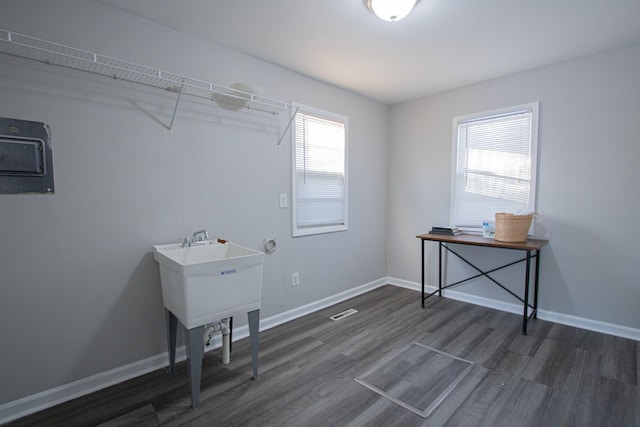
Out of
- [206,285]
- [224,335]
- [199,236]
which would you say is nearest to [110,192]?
[199,236]

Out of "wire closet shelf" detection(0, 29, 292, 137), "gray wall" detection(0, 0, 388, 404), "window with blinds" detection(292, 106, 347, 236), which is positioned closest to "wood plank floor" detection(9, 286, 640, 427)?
"gray wall" detection(0, 0, 388, 404)

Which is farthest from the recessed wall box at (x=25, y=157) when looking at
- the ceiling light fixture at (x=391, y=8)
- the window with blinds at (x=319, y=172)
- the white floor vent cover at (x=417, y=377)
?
the white floor vent cover at (x=417, y=377)

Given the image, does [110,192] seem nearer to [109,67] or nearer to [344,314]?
[109,67]

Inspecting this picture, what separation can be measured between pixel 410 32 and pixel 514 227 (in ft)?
6.03

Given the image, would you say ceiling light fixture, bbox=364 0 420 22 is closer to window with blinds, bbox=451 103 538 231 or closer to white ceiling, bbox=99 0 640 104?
white ceiling, bbox=99 0 640 104

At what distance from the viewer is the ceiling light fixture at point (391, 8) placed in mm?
1726

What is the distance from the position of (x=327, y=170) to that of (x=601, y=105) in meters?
2.44

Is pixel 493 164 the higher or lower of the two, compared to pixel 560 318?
higher

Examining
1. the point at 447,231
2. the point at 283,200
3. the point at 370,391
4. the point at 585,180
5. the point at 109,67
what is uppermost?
the point at 109,67

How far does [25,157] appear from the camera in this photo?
1604 millimetres

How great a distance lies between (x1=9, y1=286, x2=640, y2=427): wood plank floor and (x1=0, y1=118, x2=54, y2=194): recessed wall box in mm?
1259

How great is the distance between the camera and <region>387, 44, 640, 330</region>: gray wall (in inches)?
96.3

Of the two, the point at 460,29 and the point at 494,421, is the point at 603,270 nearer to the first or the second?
the point at 494,421

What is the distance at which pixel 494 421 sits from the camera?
1584 mm
